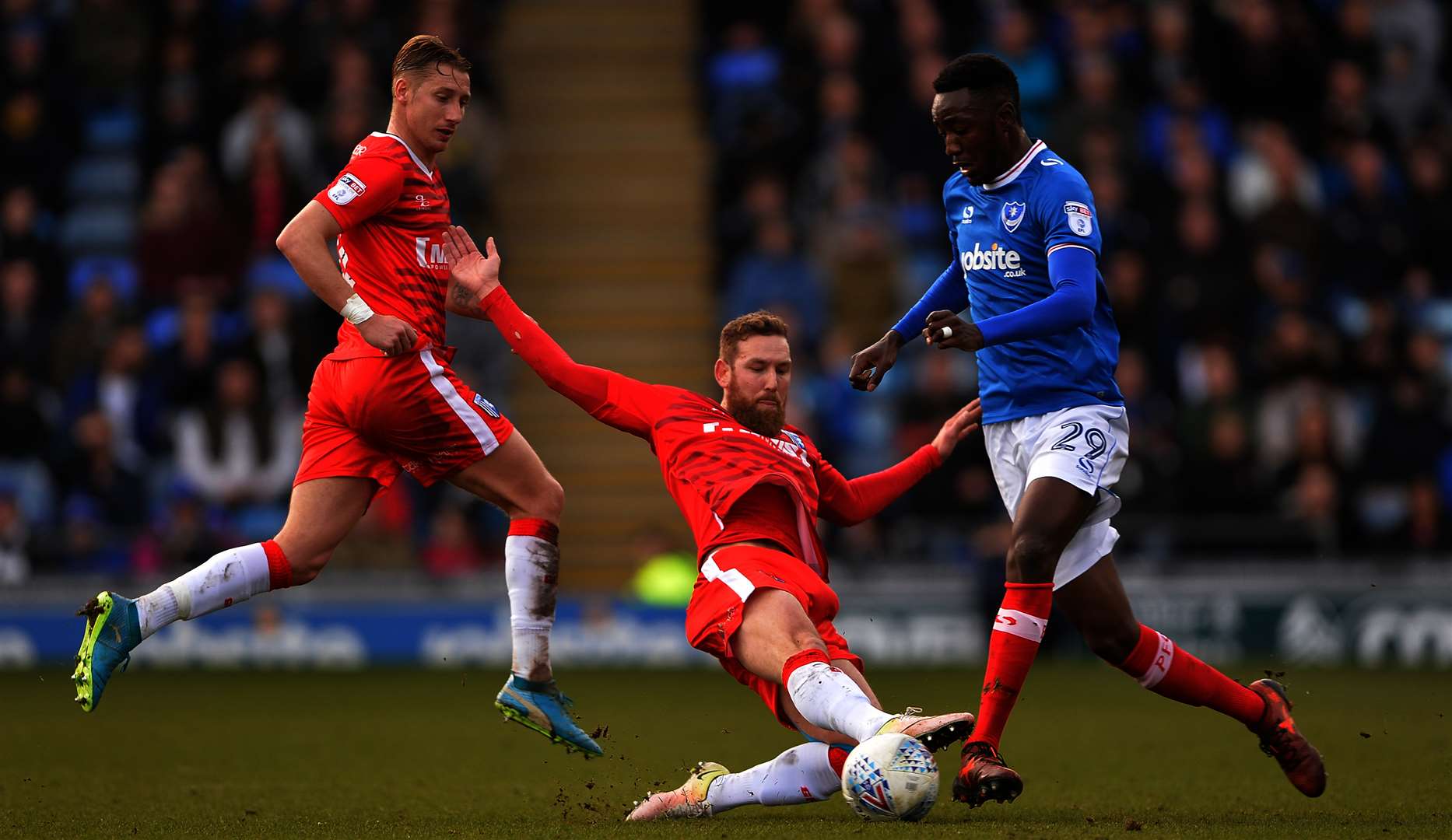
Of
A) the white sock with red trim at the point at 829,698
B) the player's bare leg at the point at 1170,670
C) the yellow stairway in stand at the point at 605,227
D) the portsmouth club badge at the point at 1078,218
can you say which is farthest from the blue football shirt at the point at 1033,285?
the yellow stairway in stand at the point at 605,227

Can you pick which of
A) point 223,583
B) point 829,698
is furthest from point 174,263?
point 829,698

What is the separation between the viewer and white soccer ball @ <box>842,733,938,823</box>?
18.6 feet

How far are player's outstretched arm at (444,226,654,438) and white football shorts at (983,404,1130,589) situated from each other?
1.36 metres

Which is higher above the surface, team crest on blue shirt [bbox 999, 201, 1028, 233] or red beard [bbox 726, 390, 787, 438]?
team crest on blue shirt [bbox 999, 201, 1028, 233]

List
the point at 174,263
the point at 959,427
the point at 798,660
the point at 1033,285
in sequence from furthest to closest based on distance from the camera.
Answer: the point at 174,263 → the point at 959,427 → the point at 1033,285 → the point at 798,660

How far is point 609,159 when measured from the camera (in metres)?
19.3

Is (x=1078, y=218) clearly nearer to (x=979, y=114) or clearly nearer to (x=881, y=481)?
(x=979, y=114)

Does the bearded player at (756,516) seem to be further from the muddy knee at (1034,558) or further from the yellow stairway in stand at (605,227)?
the yellow stairway in stand at (605,227)

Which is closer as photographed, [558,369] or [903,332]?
[558,369]

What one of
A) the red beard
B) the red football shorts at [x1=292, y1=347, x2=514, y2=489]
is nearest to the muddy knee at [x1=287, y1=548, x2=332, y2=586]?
the red football shorts at [x1=292, y1=347, x2=514, y2=489]

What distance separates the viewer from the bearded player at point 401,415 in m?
7.02

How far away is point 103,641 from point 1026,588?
325 centimetres

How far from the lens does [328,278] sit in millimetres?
6816

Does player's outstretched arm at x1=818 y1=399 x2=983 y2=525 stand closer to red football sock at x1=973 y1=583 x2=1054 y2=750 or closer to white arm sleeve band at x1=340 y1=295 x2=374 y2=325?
red football sock at x1=973 y1=583 x2=1054 y2=750
